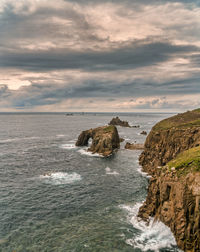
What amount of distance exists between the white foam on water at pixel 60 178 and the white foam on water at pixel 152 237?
88.4 feet

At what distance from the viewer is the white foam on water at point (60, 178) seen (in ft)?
186

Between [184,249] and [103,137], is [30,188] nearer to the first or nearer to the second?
[184,249]

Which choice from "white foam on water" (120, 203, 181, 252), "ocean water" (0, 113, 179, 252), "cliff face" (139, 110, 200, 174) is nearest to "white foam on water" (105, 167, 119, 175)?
"ocean water" (0, 113, 179, 252)

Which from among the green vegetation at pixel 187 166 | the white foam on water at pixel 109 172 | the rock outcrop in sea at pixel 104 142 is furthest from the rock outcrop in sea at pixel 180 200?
the rock outcrop in sea at pixel 104 142

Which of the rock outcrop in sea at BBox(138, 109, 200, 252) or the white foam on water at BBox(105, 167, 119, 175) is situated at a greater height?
the rock outcrop in sea at BBox(138, 109, 200, 252)

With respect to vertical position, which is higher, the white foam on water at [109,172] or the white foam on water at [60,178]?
the white foam on water at [109,172]

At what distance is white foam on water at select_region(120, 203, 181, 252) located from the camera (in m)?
30.0

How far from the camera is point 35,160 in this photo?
8131 cm

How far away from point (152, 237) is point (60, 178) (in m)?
35.2

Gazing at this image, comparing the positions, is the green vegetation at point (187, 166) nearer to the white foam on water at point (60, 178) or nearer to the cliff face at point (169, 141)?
the cliff face at point (169, 141)

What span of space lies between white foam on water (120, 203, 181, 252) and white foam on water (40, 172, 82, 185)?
26.9 metres

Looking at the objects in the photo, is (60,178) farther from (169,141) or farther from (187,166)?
(187,166)

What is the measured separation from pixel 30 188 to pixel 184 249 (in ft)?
131

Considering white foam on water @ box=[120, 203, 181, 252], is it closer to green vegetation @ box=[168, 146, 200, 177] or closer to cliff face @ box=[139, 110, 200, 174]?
green vegetation @ box=[168, 146, 200, 177]
